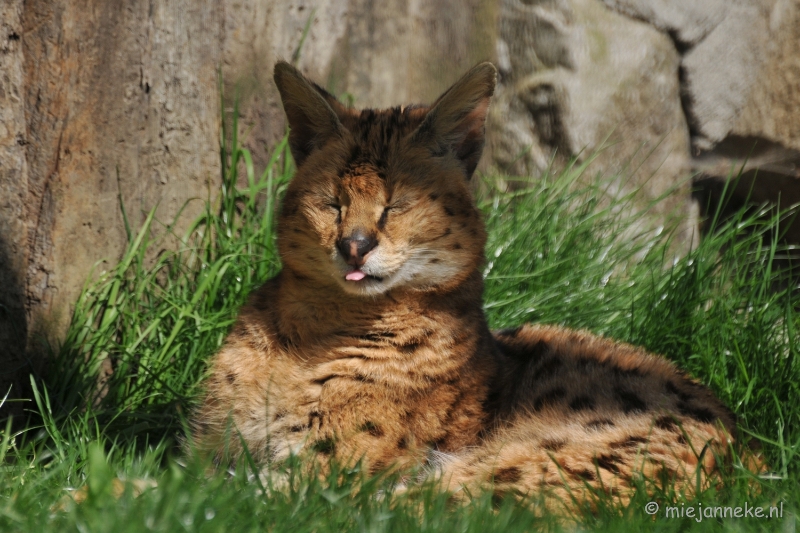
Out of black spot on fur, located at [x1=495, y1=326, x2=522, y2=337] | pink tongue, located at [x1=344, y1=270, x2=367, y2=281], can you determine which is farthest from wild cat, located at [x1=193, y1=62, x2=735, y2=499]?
black spot on fur, located at [x1=495, y1=326, x2=522, y2=337]

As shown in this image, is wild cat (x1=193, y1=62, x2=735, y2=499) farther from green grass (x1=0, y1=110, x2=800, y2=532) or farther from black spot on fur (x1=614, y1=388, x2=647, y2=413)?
green grass (x1=0, y1=110, x2=800, y2=532)

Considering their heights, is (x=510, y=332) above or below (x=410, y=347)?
below

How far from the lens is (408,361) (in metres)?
3.45

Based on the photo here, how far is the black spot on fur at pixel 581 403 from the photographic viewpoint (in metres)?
3.47

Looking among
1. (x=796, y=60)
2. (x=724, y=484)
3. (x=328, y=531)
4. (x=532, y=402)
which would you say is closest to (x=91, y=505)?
(x=328, y=531)

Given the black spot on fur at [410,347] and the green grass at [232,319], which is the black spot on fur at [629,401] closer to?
the green grass at [232,319]

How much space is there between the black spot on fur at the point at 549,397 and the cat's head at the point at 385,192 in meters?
0.58

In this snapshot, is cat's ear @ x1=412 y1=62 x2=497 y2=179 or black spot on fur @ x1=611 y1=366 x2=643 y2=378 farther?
black spot on fur @ x1=611 y1=366 x2=643 y2=378

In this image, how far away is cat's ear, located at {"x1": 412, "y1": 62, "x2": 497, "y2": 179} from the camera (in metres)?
3.51

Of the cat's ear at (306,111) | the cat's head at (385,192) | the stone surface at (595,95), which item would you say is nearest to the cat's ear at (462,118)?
the cat's head at (385,192)

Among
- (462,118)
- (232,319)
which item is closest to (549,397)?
(462,118)

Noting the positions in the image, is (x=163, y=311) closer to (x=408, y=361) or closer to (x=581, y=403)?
(x=408, y=361)

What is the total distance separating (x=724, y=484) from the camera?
10.5ft

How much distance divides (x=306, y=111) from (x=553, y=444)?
1.66 meters
